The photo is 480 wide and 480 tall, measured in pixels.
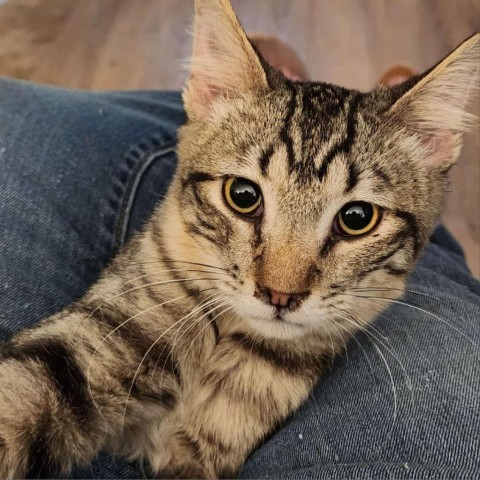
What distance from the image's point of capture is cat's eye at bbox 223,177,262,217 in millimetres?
Result: 841

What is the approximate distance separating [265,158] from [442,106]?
0.31 metres

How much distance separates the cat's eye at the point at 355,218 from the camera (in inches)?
32.8

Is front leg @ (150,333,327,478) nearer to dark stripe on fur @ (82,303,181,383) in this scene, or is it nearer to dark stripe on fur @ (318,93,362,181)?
dark stripe on fur @ (82,303,181,383)

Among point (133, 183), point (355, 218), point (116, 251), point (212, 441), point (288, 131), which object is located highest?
point (288, 131)

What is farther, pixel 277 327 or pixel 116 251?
pixel 116 251

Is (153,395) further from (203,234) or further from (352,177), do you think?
(352,177)

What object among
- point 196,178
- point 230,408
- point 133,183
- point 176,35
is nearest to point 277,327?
point 230,408

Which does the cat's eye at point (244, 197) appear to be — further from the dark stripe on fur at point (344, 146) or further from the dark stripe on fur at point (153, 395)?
the dark stripe on fur at point (153, 395)

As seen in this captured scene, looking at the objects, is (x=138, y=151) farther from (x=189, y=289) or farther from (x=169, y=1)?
(x=169, y=1)

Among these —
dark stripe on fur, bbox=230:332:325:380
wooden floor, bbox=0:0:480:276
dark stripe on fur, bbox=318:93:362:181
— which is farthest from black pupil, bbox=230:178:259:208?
wooden floor, bbox=0:0:480:276

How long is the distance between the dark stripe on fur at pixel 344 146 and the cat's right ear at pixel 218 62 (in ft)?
0.50

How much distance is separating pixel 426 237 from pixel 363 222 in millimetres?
158

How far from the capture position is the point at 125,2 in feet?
7.72

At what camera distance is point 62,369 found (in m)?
0.81
